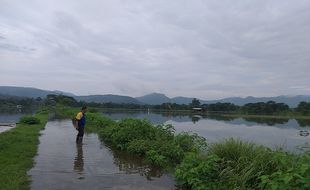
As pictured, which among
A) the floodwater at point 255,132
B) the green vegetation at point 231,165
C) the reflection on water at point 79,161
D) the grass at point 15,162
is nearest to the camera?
the green vegetation at point 231,165

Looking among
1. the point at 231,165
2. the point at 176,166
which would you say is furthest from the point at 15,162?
the point at 231,165

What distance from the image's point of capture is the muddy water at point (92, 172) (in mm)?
8242

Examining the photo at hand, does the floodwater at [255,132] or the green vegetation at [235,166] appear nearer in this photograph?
the green vegetation at [235,166]

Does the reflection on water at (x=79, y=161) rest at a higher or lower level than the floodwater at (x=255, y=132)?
lower

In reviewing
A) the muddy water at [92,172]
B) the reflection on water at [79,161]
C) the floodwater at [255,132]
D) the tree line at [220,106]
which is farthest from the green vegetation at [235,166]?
the tree line at [220,106]

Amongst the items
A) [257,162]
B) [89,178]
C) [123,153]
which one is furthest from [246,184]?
[123,153]

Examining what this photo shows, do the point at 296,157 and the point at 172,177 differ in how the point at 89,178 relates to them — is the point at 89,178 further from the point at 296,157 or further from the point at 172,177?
the point at 296,157

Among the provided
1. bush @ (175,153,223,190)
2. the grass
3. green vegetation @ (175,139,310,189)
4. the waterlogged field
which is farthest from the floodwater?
the grass

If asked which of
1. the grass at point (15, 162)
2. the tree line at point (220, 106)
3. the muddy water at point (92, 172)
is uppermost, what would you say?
the tree line at point (220, 106)

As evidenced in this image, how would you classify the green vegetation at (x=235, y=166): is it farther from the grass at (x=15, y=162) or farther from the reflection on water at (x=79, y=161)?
the grass at (x=15, y=162)

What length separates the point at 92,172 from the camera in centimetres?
969

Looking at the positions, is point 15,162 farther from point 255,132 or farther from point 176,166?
point 255,132

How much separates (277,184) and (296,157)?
1946mm

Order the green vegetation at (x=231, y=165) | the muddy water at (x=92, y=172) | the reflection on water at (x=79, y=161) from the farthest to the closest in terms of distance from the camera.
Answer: the reflection on water at (x=79, y=161)
the muddy water at (x=92, y=172)
the green vegetation at (x=231, y=165)
